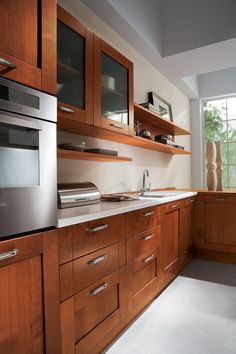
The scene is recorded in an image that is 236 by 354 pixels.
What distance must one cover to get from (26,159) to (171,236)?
183cm

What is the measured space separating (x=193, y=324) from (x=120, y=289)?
64 cm

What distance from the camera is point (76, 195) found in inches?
64.9

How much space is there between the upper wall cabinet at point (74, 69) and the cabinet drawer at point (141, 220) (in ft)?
2.34

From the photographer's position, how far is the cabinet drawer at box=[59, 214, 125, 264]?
3.84 ft

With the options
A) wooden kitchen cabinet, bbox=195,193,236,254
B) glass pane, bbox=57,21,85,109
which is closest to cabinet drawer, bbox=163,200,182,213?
wooden kitchen cabinet, bbox=195,193,236,254

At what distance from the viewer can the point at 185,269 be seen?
2.84 meters

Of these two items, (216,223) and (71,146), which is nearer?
(71,146)

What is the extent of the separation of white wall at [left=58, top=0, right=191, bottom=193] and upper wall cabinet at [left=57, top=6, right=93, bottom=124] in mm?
379

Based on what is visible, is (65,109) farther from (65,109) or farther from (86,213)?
(86,213)

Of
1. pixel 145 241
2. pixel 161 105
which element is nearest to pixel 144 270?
pixel 145 241

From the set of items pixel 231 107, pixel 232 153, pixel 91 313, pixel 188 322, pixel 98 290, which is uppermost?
pixel 231 107

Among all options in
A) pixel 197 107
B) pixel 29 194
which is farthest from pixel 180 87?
pixel 29 194

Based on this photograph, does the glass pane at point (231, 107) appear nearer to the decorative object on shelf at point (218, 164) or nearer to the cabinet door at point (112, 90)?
the decorative object on shelf at point (218, 164)

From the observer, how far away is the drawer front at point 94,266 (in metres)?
1.25
